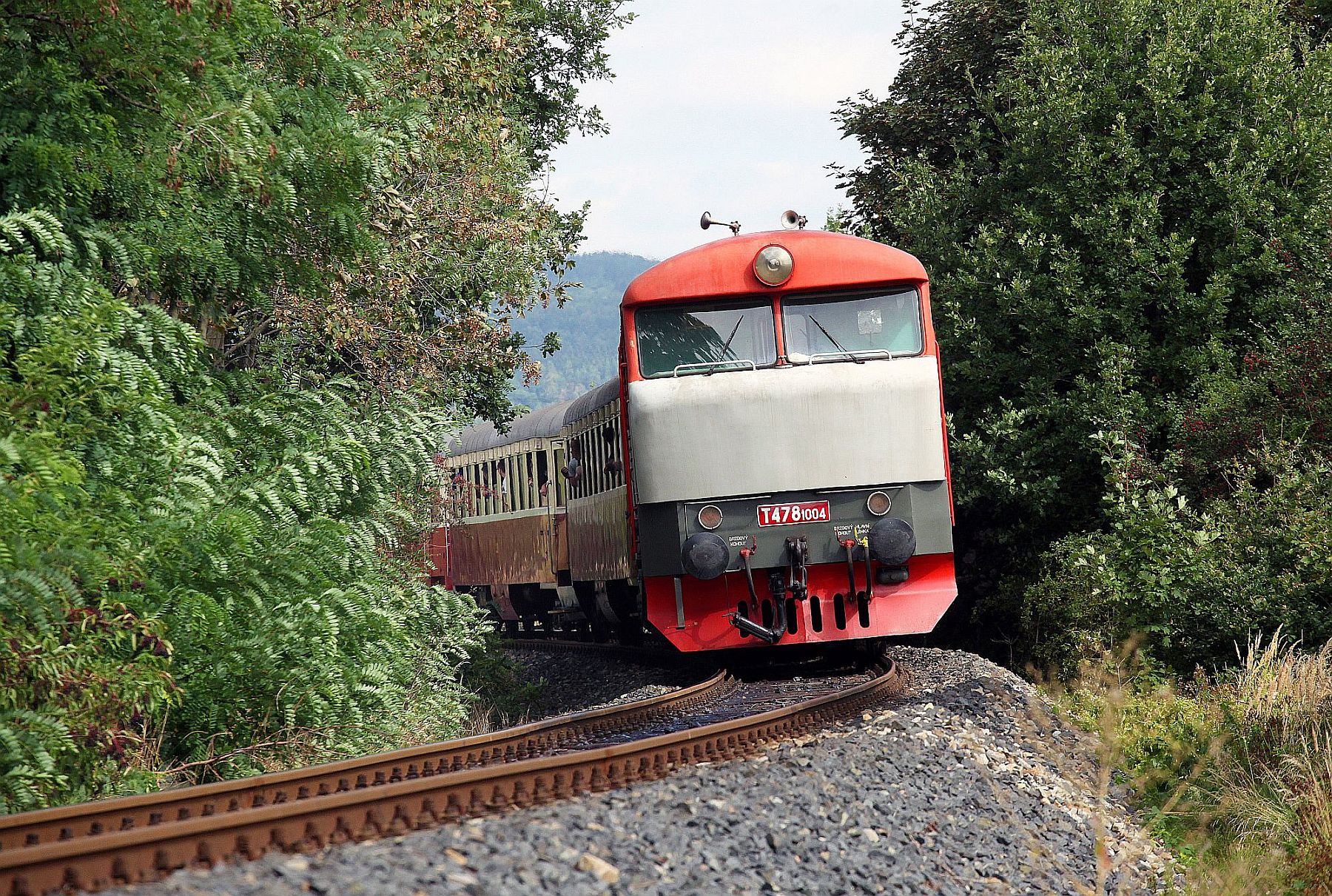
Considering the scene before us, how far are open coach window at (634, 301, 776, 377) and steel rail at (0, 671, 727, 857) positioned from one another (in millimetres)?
3074

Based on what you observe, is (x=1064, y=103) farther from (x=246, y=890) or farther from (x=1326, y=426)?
(x=246, y=890)

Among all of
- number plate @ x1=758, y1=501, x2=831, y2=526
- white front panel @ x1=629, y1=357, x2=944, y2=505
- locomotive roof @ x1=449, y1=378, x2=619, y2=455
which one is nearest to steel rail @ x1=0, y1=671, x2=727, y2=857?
number plate @ x1=758, y1=501, x2=831, y2=526

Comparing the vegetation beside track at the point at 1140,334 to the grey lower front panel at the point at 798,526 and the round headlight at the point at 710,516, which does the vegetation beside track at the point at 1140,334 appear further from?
the round headlight at the point at 710,516

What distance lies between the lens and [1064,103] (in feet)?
52.0

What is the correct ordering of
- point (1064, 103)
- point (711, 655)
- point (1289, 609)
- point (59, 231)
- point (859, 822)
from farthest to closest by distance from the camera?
point (1064, 103)
point (711, 655)
point (1289, 609)
point (59, 231)
point (859, 822)

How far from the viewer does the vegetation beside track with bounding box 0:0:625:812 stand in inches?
251

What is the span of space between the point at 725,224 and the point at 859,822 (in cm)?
755

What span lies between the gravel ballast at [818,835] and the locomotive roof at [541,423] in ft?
18.0

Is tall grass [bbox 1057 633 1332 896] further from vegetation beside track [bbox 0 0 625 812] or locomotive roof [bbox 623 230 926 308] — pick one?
vegetation beside track [bbox 0 0 625 812]

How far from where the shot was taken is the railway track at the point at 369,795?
14.0 feet

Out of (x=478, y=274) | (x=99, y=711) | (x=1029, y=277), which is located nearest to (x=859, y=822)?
(x=99, y=711)

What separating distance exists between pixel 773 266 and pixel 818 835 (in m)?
6.19

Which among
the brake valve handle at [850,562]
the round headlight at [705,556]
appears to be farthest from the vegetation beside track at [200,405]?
the brake valve handle at [850,562]

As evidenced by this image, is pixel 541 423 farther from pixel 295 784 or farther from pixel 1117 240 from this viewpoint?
pixel 295 784
